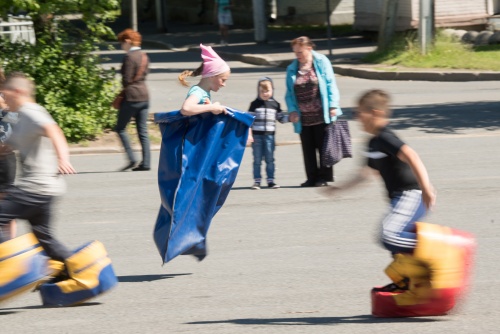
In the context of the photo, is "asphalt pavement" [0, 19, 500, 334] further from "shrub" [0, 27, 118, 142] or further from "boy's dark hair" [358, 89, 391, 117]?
"boy's dark hair" [358, 89, 391, 117]

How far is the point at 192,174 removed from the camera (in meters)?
8.05

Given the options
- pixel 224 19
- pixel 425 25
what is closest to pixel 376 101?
pixel 425 25

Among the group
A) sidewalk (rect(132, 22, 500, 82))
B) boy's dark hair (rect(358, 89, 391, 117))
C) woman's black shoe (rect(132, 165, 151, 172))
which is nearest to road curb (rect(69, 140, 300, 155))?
woman's black shoe (rect(132, 165, 151, 172))

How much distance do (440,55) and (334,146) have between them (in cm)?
1470

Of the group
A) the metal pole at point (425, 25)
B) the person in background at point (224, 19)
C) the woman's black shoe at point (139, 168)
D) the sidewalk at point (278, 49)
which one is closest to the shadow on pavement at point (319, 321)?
the woman's black shoe at point (139, 168)

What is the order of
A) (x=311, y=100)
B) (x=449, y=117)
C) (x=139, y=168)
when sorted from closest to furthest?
(x=311, y=100), (x=139, y=168), (x=449, y=117)

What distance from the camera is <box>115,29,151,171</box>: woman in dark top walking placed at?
14094 millimetres

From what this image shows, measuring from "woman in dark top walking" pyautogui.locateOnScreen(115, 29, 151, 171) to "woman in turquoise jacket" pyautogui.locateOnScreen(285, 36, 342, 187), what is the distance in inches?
101

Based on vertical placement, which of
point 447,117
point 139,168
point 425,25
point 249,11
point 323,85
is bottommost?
point 447,117

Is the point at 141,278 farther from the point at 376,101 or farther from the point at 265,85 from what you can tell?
the point at 265,85

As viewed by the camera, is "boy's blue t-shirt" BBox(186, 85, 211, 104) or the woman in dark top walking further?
the woman in dark top walking

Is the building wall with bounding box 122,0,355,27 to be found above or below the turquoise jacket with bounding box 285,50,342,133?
below

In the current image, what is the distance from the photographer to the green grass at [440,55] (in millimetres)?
25250

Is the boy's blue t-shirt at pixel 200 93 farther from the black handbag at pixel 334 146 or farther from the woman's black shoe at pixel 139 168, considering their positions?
the woman's black shoe at pixel 139 168
